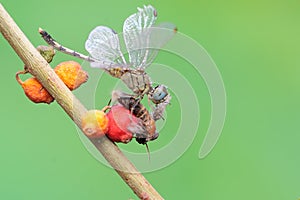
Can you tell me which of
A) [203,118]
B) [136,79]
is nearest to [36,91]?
[136,79]

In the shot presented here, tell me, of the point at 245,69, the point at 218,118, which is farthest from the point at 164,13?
the point at 218,118

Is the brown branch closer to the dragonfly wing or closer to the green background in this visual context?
the dragonfly wing

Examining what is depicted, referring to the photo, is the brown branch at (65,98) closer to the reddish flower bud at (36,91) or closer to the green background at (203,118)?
the reddish flower bud at (36,91)

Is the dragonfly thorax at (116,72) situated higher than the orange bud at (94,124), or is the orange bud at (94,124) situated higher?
the dragonfly thorax at (116,72)

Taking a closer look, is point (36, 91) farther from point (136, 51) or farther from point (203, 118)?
point (203, 118)

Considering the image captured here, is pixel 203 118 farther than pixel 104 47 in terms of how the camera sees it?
Yes

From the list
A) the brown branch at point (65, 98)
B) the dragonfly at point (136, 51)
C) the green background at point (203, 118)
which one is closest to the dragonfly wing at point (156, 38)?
the dragonfly at point (136, 51)
